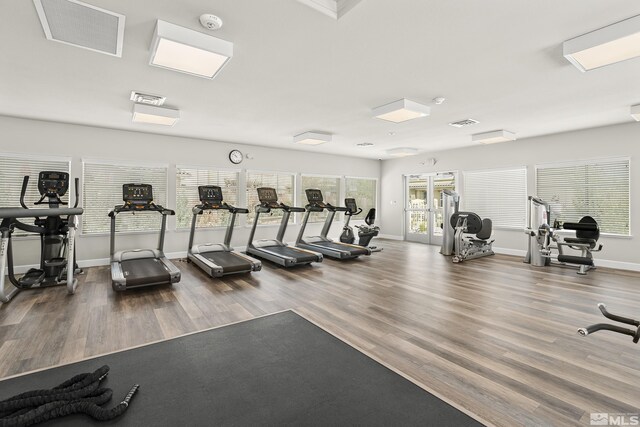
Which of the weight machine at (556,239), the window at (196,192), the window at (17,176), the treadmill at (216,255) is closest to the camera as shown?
the treadmill at (216,255)

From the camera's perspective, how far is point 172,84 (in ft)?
12.2

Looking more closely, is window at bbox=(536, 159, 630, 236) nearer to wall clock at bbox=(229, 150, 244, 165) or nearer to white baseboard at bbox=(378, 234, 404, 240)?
white baseboard at bbox=(378, 234, 404, 240)

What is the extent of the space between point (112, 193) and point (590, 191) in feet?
29.9

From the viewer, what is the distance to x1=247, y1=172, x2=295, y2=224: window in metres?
7.52

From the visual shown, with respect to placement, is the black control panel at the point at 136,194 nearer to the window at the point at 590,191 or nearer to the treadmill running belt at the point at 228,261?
the treadmill running belt at the point at 228,261

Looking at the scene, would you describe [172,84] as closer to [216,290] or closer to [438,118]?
[216,290]

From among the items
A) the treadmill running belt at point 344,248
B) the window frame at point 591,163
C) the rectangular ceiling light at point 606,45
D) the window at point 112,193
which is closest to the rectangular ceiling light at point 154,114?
the window at point 112,193

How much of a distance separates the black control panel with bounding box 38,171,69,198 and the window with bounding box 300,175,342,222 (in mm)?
5005

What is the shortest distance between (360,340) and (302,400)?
0.93 metres

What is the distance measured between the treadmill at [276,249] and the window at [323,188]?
1.80m

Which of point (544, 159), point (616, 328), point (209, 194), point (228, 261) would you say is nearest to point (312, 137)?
point (209, 194)

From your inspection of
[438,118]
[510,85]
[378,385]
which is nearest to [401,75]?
[510,85]

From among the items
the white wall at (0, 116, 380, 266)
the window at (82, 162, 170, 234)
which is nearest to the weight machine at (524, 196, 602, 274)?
the white wall at (0, 116, 380, 266)

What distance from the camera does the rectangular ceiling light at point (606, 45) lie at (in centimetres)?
237
